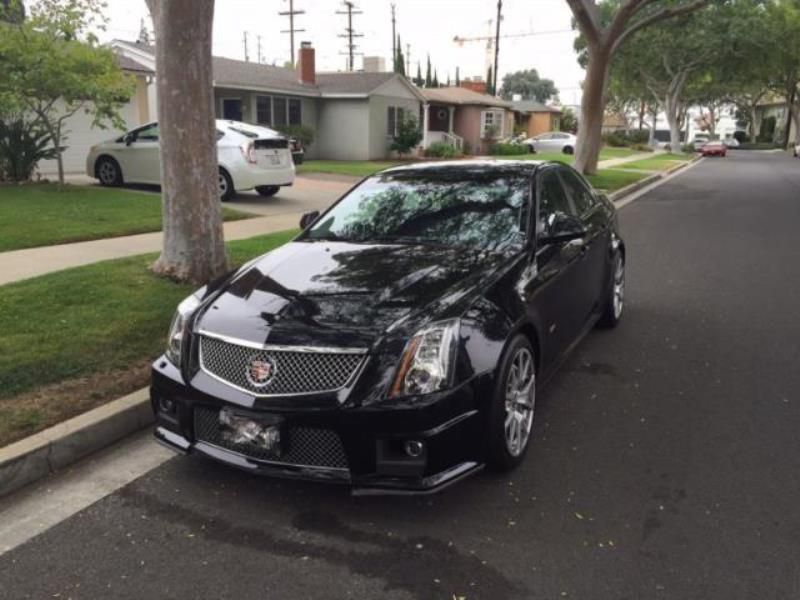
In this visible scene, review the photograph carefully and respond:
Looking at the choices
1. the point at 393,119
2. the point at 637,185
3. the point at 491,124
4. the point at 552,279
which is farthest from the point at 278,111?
the point at 552,279

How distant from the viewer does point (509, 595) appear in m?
2.90

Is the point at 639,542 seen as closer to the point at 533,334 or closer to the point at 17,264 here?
A: the point at 533,334

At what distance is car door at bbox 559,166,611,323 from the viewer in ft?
17.6

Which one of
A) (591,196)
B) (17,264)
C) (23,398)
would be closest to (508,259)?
(591,196)

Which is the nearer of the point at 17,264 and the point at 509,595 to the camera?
the point at 509,595

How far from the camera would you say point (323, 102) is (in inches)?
1201

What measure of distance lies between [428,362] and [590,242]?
264 centimetres

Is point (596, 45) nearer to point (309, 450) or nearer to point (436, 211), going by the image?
point (436, 211)

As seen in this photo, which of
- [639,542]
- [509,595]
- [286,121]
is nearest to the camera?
[509,595]

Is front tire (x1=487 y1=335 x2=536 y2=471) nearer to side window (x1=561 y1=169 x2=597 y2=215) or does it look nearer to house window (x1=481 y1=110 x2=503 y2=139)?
side window (x1=561 y1=169 x2=597 y2=215)

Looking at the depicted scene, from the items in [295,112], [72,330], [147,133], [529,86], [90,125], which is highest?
[529,86]

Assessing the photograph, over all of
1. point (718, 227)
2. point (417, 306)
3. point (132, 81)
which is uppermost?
point (132, 81)

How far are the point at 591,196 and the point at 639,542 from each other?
3.69 m

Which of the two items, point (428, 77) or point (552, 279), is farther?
point (428, 77)
